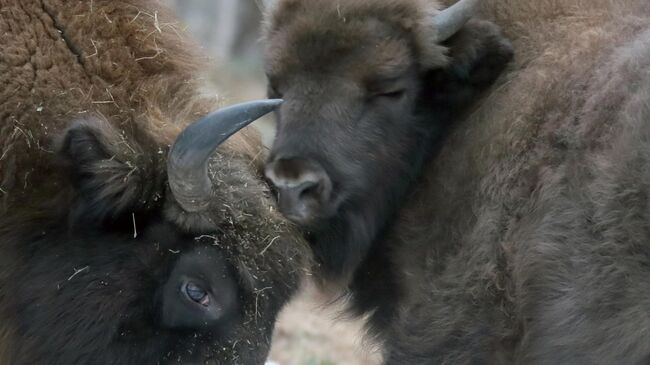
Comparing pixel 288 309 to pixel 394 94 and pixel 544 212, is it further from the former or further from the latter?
pixel 544 212

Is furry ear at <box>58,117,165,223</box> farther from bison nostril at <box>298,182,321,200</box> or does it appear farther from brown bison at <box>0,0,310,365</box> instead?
bison nostril at <box>298,182,321,200</box>

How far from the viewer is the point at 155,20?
515 centimetres

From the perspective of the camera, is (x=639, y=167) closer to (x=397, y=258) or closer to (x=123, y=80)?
(x=397, y=258)

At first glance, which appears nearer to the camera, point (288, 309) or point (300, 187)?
point (300, 187)

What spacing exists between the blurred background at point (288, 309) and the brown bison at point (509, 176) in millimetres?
556

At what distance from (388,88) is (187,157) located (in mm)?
1162

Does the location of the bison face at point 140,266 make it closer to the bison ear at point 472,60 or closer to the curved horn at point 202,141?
the curved horn at point 202,141

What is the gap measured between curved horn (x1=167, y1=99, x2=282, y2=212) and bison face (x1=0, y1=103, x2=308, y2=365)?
0.39 ft

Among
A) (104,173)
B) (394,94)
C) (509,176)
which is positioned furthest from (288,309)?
(104,173)

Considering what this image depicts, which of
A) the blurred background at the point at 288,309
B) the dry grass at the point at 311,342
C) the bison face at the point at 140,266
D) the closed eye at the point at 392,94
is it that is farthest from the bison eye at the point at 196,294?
the dry grass at the point at 311,342

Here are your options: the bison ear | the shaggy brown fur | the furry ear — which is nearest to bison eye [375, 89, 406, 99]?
the bison ear

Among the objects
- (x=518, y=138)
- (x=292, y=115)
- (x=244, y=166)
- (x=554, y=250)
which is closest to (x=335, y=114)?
(x=292, y=115)

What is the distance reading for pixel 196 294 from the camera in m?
4.51

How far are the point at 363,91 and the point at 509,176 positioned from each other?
758 mm
